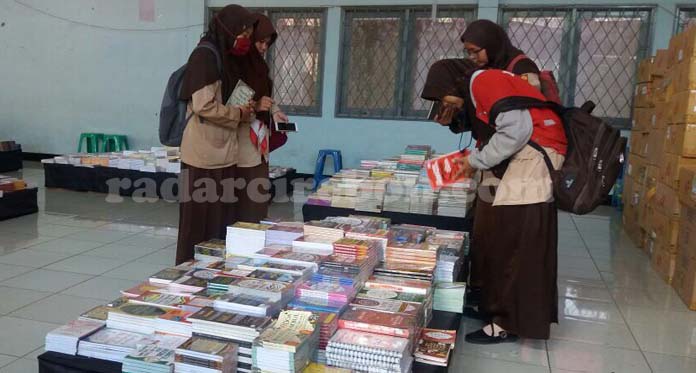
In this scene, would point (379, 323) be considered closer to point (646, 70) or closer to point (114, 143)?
point (646, 70)

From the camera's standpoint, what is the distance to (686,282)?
3369mm

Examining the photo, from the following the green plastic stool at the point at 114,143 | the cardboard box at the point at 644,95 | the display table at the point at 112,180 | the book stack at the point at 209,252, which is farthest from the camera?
the green plastic stool at the point at 114,143

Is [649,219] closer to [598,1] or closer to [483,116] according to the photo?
[483,116]

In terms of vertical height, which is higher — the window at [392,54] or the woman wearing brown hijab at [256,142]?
the window at [392,54]

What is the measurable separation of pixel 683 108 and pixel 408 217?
6.55 ft

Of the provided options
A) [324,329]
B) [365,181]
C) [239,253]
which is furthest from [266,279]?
[365,181]

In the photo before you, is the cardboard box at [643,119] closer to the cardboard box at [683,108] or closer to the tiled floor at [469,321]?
the cardboard box at [683,108]

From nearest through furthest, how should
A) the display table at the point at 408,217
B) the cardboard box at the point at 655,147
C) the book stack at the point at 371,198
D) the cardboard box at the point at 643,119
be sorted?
1. the display table at the point at 408,217
2. the book stack at the point at 371,198
3. the cardboard box at the point at 655,147
4. the cardboard box at the point at 643,119

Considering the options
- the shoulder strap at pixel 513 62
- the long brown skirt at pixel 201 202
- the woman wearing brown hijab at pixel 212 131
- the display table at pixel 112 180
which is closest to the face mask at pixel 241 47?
the woman wearing brown hijab at pixel 212 131

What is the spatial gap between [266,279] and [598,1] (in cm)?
608

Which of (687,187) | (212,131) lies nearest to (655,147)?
(687,187)

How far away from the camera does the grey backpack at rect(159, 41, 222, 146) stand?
114 inches

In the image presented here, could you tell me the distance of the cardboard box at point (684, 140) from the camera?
3687 mm

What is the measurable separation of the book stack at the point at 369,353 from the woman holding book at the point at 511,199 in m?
1.03
